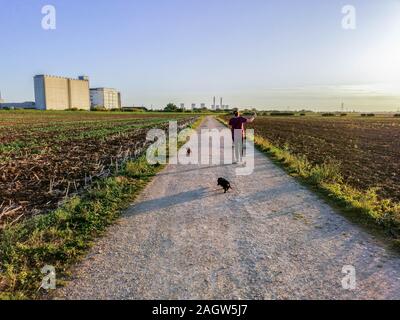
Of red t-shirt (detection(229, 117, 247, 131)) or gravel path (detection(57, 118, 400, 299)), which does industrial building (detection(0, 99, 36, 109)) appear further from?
gravel path (detection(57, 118, 400, 299))

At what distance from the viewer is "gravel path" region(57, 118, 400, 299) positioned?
4184 mm

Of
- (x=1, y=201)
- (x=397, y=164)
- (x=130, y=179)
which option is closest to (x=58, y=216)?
(x=1, y=201)

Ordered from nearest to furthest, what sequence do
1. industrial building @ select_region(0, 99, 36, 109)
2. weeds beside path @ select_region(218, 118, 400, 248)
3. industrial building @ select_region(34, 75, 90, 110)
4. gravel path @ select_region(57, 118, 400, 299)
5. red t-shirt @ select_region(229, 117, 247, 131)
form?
1. gravel path @ select_region(57, 118, 400, 299)
2. weeds beside path @ select_region(218, 118, 400, 248)
3. red t-shirt @ select_region(229, 117, 247, 131)
4. industrial building @ select_region(34, 75, 90, 110)
5. industrial building @ select_region(0, 99, 36, 109)

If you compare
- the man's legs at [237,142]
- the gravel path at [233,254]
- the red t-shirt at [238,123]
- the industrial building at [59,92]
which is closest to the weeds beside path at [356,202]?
the gravel path at [233,254]

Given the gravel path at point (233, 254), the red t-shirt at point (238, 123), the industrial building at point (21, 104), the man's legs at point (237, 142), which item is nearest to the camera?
the gravel path at point (233, 254)

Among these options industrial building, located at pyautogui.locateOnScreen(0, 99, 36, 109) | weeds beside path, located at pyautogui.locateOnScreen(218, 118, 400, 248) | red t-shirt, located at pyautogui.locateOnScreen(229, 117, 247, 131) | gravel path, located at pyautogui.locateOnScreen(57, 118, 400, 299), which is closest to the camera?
gravel path, located at pyautogui.locateOnScreen(57, 118, 400, 299)

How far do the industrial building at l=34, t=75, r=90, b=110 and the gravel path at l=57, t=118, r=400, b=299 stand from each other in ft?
528

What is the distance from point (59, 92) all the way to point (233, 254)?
169 meters

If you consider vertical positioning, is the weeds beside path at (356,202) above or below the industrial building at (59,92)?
below

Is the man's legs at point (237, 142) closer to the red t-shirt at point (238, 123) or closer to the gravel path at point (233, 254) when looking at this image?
the red t-shirt at point (238, 123)

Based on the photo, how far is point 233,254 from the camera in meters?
5.23

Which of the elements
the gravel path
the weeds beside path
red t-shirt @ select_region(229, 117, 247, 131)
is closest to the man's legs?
red t-shirt @ select_region(229, 117, 247, 131)

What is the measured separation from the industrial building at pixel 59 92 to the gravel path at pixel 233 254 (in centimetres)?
16103

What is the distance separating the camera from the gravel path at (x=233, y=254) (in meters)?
4.18
